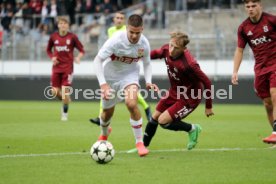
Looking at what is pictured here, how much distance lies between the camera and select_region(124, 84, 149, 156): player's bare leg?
10.6 m

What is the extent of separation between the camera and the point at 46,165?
9289 millimetres

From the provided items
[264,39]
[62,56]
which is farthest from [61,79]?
[264,39]

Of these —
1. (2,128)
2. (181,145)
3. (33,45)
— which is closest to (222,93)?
(33,45)

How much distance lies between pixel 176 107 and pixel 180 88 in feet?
1.14

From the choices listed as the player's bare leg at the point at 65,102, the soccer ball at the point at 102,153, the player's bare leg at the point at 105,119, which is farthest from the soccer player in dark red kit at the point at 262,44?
the player's bare leg at the point at 65,102

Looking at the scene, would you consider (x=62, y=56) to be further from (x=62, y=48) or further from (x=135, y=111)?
(x=135, y=111)

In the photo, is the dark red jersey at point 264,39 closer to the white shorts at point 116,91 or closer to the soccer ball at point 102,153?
the white shorts at point 116,91

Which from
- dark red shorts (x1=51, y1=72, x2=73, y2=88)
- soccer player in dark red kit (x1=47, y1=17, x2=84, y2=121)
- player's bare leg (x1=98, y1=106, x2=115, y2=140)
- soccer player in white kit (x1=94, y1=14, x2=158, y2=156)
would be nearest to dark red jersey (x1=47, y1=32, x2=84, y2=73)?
soccer player in dark red kit (x1=47, y1=17, x2=84, y2=121)

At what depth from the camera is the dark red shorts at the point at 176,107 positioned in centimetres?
1101

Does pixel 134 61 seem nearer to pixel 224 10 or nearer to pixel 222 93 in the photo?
pixel 222 93

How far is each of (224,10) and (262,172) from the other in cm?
2271

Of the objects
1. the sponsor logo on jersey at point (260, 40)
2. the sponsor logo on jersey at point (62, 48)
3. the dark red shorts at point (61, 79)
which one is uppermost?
the sponsor logo on jersey at point (260, 40)

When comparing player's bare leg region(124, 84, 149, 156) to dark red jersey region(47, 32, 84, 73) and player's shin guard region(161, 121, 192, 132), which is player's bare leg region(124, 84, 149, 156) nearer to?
player's shin guard region(161, 121, 192, 132)

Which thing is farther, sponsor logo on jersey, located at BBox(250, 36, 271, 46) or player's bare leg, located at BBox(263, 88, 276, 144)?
sponsor logo on jersey, located at BBox(250, 36, 271, 46)
